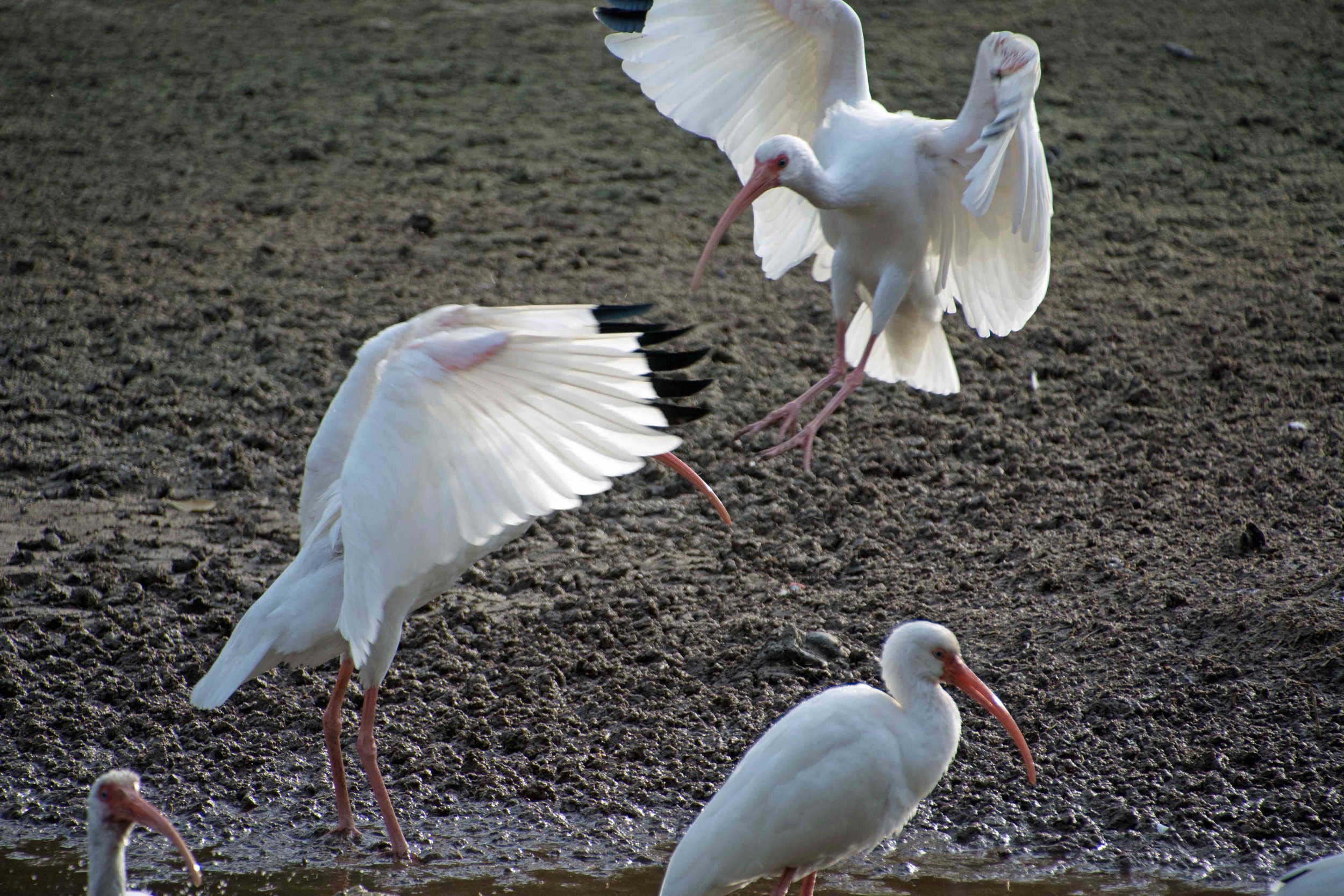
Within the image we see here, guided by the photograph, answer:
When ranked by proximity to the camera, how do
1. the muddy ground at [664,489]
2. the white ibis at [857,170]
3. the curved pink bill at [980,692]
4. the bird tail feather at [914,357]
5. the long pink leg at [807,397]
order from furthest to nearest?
the bird tail feather at [914,357], the long pink leg at [807,397], the white ibis at [857,170], the muddy ground at [664,489], the curved pink bill at [980,692]

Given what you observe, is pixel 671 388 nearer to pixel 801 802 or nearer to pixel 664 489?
pixel 801 802

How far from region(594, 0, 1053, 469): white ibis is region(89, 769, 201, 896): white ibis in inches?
115

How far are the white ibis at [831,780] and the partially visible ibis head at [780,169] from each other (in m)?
2.25

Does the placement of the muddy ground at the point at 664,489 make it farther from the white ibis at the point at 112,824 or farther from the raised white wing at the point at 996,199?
the raised white wing at the point at 996,199

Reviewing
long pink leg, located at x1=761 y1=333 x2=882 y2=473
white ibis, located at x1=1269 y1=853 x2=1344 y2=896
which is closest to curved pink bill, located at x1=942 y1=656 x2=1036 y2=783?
white ibis, located at x1=1269 y1=853 x2=1344 y2=896

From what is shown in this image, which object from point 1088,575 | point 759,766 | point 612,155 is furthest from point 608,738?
point 612,155

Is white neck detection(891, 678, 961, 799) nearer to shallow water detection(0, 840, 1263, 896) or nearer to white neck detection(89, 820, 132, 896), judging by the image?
shallow water detection(0, 840, 1263, 896)

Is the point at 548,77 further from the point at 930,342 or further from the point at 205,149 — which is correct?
the point at 930,342

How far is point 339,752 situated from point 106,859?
1107mm

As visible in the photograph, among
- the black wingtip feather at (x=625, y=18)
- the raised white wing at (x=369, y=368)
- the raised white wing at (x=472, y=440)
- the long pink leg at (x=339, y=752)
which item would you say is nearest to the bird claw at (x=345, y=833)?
the long pink leg at (x=339, y=752)

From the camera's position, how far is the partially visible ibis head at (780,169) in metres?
5.95

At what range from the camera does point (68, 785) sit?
Answer: 4957 millimetres

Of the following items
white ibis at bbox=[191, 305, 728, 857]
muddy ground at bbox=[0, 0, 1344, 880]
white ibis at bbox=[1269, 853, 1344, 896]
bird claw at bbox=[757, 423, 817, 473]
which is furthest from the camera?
bird claw at bbox=[757, 423, 817, 473]

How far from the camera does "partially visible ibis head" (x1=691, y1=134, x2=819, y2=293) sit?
595 centimetres
